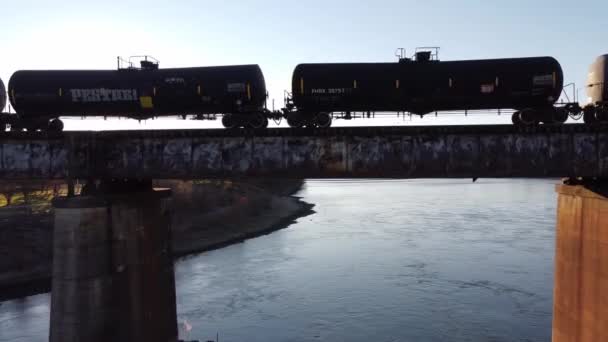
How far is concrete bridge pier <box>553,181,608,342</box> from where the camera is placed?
555 inches

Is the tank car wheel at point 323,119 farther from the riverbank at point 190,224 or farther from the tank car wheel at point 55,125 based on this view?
the riverbank at point 190,224

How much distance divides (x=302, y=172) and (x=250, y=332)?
13827 mm

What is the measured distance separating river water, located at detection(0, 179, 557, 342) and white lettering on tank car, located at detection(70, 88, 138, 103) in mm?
14049

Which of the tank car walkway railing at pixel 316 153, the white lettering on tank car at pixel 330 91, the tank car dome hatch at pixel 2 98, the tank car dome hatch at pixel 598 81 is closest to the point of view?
the tank car walkway railing at pixel 316 153

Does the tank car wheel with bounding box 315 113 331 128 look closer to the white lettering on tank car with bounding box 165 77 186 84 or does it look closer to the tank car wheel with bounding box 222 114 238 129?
the tank car wheel with bounding box 222 114 238 129

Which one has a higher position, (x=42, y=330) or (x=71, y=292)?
(x=71, y=292)

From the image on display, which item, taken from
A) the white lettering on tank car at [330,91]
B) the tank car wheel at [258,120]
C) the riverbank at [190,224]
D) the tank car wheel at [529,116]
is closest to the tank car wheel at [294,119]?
the tank car wheel at [258,120]

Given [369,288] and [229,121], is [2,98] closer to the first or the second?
[229,121]

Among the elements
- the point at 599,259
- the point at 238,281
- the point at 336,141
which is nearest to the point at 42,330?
the point at 238,281

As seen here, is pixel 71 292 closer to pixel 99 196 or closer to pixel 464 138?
pixel 99 196

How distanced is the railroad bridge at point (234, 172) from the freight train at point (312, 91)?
4101mm

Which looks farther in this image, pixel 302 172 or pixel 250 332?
pixel 250 332

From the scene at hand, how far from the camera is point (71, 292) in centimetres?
1540

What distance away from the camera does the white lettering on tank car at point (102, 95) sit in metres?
20.8
